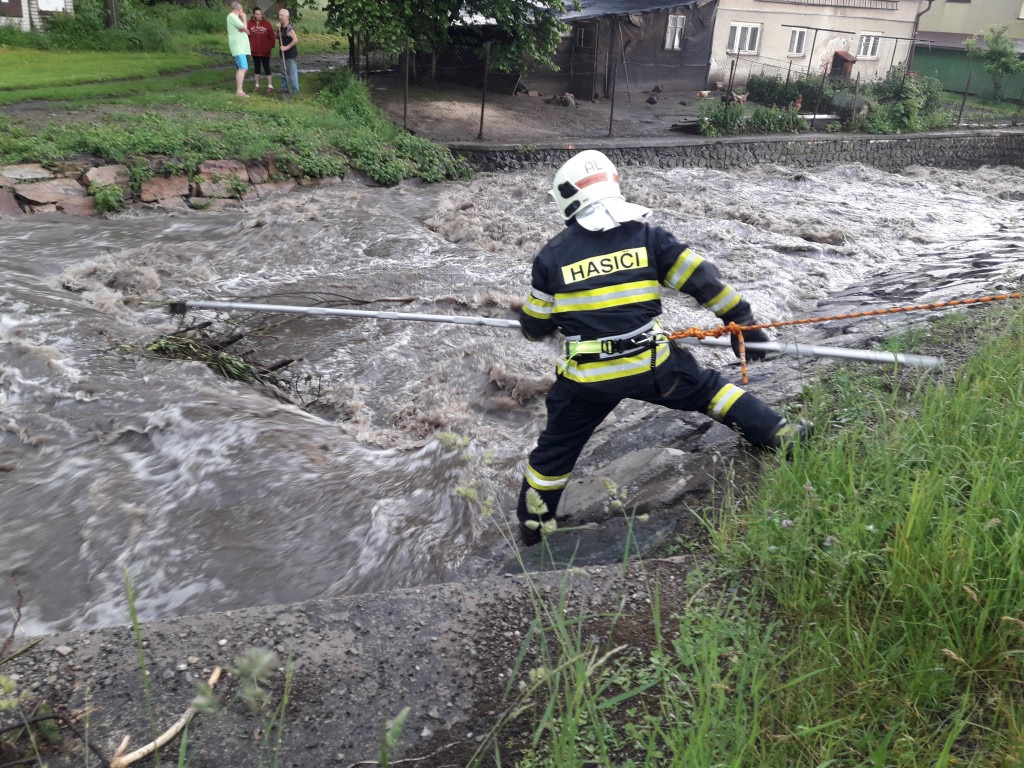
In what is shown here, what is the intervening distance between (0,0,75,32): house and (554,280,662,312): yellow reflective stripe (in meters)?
20.6

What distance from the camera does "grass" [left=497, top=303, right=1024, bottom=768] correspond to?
205 centimetres

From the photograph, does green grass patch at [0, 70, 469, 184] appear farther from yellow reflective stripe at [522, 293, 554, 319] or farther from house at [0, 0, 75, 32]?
yellow reflective stripe at [522, 293, 554, 319]

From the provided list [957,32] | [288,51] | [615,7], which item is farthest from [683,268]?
[957,32]

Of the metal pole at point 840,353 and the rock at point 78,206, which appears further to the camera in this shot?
the rock at point 78,206

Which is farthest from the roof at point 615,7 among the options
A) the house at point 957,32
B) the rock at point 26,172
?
the house at point 957,32

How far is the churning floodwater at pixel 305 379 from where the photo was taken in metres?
4.29

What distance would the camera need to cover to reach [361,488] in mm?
4914

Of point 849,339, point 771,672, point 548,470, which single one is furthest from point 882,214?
point 771,672

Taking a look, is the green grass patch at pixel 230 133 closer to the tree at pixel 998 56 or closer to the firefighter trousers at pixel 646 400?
the firefighter trousers at pixel 646 400

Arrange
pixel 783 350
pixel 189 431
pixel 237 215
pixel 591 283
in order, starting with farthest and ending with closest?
1. pixel 237 215
2. pixel 189 431
3. pixel 783 350
4. pixel 591 283

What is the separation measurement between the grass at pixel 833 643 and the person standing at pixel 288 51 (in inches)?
574

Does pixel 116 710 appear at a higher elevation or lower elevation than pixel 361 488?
higher

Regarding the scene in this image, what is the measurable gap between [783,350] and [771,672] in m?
2.36

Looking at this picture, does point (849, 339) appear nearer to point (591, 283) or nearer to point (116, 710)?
point (591, 283)
